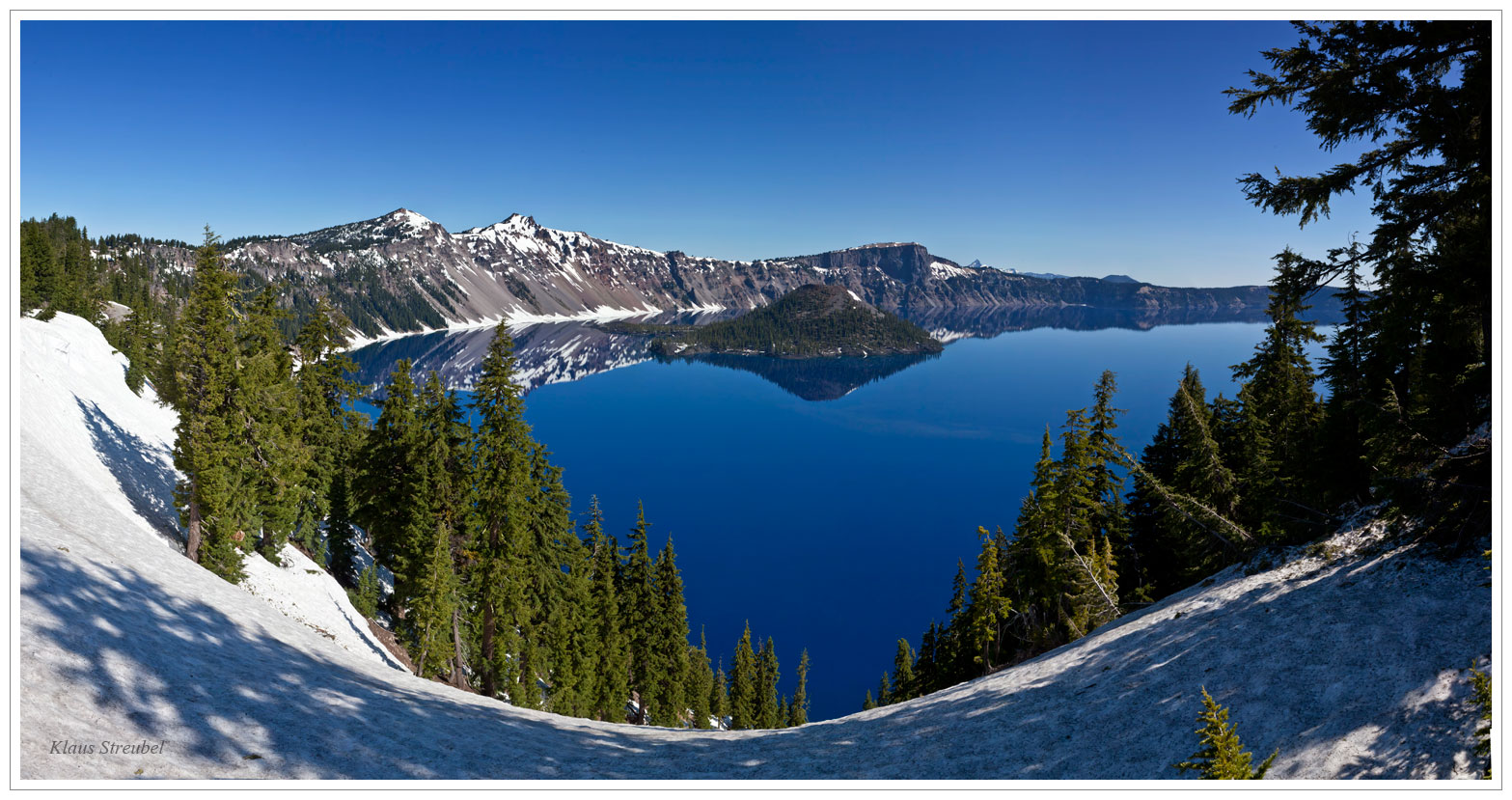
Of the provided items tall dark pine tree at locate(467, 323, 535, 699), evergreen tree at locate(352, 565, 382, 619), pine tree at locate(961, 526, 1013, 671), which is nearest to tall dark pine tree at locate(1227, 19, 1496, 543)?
pine tree at locate(961, 526, 1013, 671)

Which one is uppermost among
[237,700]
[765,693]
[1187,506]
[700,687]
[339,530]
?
[1187,506]

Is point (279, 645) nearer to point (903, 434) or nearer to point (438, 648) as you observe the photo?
point (438, 648)

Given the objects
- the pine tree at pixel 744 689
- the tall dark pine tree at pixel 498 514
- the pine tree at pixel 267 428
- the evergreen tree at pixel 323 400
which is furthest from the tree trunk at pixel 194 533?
the pine tree at pixel 744 689

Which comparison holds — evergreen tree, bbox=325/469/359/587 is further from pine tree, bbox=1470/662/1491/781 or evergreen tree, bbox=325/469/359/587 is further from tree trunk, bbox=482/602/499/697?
pine tree, bbox=1470/662/1491/781

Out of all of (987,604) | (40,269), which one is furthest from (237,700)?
(40,269)

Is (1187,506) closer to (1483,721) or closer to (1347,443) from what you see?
(1347,443)

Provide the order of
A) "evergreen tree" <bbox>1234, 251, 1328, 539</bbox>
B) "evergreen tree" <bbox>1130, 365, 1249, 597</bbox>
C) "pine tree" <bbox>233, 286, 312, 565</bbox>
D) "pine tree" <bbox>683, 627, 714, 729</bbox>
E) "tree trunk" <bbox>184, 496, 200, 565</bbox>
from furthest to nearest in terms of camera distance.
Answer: "pine tree" <bbox>683, 627, 714, 729</bbox> → "pine tree" <bbox>233, 286, 312, 565</bbox> → "tree trunk" <bbox>184, 496, 200, 565</bbox> → "evergreen tree" <bbox>1130, 365, 1249, 597</bbox> → "evergreen tree" <bbox>1234, 251, 1328, 539</bbox>

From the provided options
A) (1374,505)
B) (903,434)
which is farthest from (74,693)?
(903,434)
